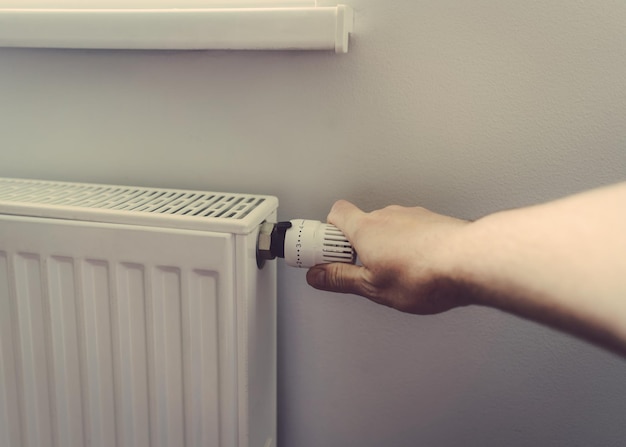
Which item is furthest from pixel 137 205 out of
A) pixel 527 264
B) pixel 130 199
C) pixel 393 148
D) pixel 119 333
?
pixel 527 264

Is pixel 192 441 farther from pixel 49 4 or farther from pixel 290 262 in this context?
pixel 49 4

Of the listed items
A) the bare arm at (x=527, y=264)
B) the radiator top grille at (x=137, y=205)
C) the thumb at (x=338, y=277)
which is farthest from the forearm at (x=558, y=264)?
the radiator top grille at (x=137, y=205)

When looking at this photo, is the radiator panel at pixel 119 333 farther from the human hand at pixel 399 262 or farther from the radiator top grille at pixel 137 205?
the human hand at pixel 399 262

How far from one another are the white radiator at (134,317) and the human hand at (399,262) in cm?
9

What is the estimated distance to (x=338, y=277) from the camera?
52cm

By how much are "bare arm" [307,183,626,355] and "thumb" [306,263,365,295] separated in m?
0.02

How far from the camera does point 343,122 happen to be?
618 millimetres

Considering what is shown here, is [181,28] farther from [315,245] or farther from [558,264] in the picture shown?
[558,264]

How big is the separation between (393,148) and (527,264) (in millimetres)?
275

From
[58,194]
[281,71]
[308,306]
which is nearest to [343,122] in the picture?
[281,71]

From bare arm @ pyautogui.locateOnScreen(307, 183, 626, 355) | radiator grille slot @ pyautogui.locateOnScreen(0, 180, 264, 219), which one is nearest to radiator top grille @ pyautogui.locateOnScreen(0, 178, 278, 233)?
radiator grille slot @ pyautogui.locateOnScreen(0, 180, 264, 219)

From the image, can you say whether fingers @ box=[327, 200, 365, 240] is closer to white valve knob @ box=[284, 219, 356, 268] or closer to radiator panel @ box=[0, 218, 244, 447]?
white valve knob @ box=[284, 219, 356, 268]

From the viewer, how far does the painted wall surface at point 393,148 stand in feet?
1.88

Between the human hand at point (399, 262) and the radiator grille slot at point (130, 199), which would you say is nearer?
the human hand at point (399, 262)
